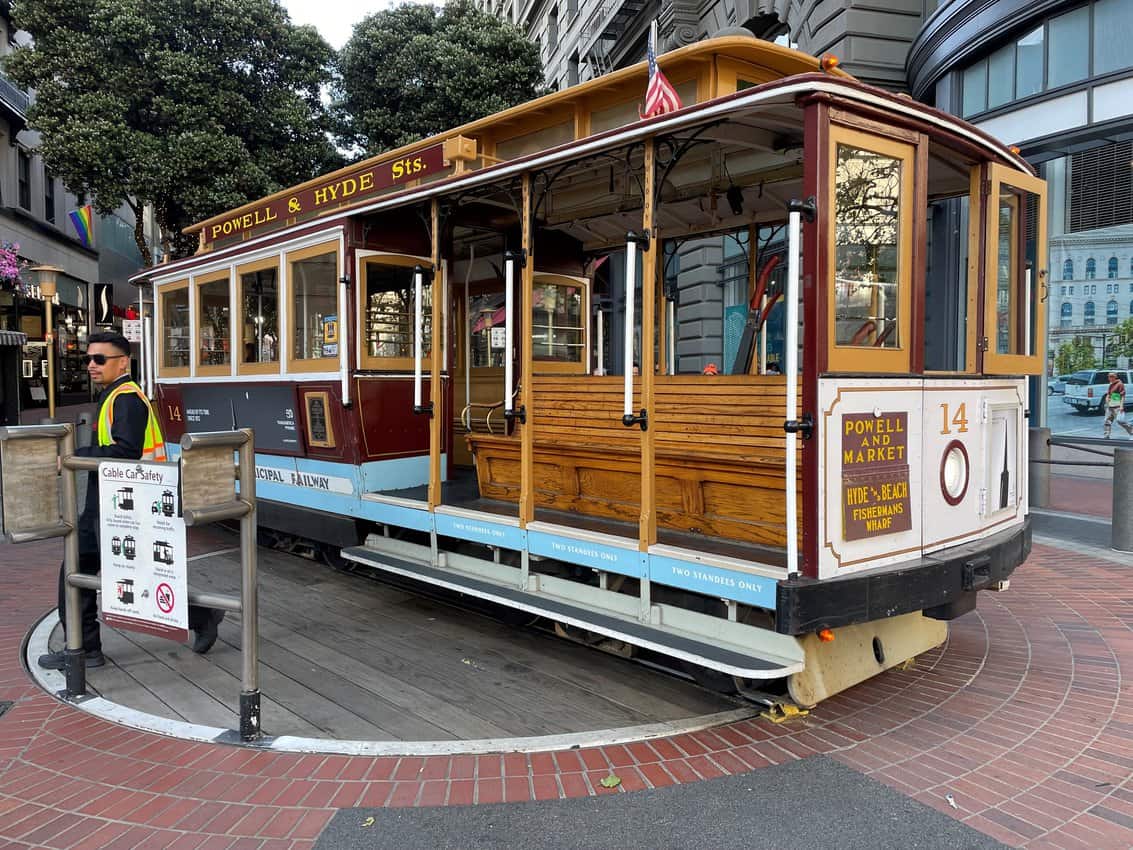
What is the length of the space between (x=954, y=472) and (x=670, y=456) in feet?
5.11

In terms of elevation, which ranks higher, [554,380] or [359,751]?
[554,380]

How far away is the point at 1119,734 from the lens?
4000 mm

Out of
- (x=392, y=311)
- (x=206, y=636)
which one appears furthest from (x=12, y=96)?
(x=206, y=636)

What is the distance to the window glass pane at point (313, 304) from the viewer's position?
6.56 m

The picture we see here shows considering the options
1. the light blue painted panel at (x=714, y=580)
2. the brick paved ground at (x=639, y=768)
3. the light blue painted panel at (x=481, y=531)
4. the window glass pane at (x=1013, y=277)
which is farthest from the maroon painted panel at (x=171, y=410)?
the window glass pane at (x=1013, y=277)

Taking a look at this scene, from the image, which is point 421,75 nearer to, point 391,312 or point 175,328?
point 175,328

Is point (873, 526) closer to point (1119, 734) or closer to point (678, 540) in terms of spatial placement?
point (678, 540)

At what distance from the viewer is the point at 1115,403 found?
12.2 meters

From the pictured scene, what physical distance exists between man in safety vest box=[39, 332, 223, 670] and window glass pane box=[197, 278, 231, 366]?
2745 mm

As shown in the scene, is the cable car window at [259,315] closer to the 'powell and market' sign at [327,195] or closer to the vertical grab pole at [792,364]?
the 'powell and market' sign at [327,195]

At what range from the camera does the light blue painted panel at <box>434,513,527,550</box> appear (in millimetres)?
5055

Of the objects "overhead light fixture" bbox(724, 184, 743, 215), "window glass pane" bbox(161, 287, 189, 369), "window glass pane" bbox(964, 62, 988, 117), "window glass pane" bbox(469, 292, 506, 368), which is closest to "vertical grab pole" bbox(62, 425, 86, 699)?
"window glass pane" bbox(161, 287, 189, 369)

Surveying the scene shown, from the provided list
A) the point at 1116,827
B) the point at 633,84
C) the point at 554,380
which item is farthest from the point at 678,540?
the point at 633,84

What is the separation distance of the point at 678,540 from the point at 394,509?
241 centimetres
